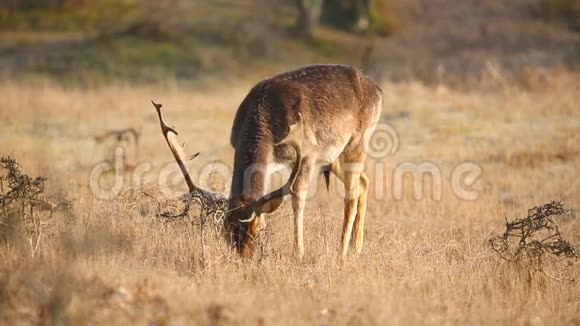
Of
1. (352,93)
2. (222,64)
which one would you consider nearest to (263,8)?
(222,64)

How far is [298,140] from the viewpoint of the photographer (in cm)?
931

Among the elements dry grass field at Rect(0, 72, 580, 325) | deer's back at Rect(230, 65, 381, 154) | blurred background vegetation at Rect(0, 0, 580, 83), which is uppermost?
blurred background vegetation at Rect(0, 0, 580, 83)

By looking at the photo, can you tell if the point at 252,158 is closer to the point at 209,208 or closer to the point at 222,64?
the point at 209,208

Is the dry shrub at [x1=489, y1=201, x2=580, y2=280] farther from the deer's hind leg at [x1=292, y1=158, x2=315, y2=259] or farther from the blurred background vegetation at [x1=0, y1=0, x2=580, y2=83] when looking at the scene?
the blurred background vegetation at [x1=0, y1=0, x2=580, y2=83]

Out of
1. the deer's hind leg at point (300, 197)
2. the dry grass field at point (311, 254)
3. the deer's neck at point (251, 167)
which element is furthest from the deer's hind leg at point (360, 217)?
the deer's neck at point (251, 167)

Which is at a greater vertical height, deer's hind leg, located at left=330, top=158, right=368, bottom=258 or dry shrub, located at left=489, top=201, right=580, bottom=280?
deer's hind leg, located at left=330, top=158, right=368, bottom=258

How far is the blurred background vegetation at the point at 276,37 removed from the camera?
31.8 meters

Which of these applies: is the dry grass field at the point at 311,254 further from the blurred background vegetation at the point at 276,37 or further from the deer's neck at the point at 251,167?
the blurred background vegetation at the point at 276,37

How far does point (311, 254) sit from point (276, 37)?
96.0ft

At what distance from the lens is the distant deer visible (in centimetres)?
901

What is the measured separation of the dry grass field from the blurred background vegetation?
1110cm

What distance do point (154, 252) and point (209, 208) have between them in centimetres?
80

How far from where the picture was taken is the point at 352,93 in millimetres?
10844

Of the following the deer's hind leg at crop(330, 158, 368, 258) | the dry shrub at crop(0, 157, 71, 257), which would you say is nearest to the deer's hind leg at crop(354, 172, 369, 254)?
the deer's hind leg at crop(330, 158, 368, 258)
